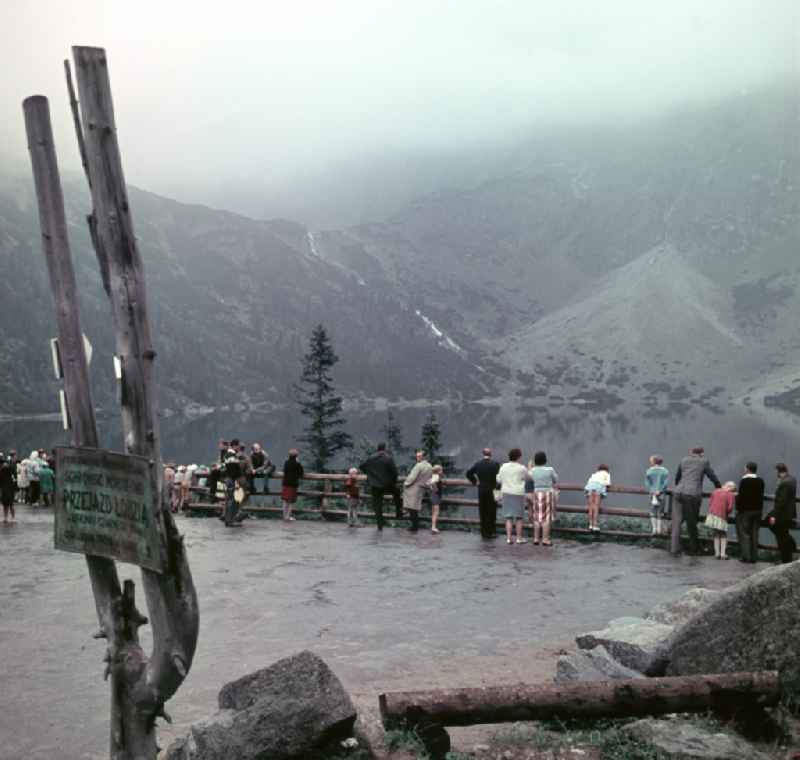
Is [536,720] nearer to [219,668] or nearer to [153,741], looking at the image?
[153,741]

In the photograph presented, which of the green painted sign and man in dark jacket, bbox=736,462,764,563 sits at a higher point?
the green painted sign

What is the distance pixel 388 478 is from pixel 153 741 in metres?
14.1

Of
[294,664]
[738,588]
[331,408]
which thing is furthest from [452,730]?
[331,408]

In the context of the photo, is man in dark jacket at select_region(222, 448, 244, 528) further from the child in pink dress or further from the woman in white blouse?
the child in pink dress

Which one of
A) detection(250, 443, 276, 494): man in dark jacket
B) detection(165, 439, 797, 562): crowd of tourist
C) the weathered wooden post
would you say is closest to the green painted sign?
the weathered wooden post

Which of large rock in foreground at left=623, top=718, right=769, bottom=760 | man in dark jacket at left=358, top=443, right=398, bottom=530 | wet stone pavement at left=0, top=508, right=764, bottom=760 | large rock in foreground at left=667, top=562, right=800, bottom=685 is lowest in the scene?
wet stone pavement at left=0, top=508, right=764, bottom=760

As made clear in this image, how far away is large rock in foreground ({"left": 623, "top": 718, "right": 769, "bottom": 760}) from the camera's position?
6.00m

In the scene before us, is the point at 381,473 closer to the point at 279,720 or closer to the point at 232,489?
the point at 232,489

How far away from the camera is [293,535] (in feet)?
64.5

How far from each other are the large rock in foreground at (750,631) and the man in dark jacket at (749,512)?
30.7 ft

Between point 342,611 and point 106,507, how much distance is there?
7454 mm

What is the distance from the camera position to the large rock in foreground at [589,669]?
775 centimetres

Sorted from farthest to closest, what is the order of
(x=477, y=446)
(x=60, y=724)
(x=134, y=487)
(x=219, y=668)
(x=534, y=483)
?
(x=477, y=446) → (x=534, y=483) → (x=219, y=668) → (x=60, y=724) → (x=134, y=487)

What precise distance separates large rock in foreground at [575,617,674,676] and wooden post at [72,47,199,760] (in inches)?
178
